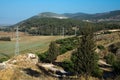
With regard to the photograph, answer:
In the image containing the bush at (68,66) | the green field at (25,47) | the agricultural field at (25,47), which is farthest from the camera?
the agricultural field at (25,47)

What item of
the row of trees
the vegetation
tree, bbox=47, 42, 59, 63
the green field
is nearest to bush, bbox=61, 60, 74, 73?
tree, bbox=47, 42, 59, 63

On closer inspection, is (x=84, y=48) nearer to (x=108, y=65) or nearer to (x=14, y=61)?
(x=14, y=61)

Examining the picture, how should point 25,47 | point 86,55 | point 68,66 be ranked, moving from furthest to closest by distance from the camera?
point 25,47
point 68,66
point 86,55

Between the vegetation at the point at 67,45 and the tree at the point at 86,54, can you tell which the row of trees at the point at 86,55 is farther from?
the vegetation at the point at 67,45

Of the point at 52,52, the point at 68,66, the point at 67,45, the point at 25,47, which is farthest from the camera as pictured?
the point at 25,47

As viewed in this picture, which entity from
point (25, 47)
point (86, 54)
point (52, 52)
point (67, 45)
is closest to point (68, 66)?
point (52, 52)

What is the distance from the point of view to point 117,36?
76250mm

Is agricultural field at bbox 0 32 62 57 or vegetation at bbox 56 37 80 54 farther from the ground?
vegetation at bbox 56 37 80 54

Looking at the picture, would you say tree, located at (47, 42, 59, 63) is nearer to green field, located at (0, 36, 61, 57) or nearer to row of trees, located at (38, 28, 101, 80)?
green field, located at (0, 36, 61, 57)

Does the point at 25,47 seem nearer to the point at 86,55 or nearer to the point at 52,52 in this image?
the point at 52,52

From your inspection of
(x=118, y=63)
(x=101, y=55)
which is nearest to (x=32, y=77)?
(x=118, y=63)

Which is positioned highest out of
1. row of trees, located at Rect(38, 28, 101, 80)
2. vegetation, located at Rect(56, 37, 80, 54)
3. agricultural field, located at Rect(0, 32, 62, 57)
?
row of trees, located at Rect(38, 28, 101, 80)

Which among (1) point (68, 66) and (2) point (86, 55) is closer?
(2) point (86, 55)

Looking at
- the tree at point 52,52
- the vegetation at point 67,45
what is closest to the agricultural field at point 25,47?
the vegetation at point 67,45
